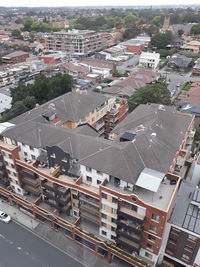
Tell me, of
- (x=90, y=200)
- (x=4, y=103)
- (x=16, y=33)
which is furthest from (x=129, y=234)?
(x=16, y=33)

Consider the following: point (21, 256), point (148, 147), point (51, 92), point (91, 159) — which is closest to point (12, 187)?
point (21, 256)

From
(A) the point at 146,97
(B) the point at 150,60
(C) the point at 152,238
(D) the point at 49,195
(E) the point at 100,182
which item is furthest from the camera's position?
(B) the point at 150,60

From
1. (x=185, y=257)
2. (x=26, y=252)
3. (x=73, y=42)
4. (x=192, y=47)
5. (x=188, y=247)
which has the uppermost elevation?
(x=192, y=47)

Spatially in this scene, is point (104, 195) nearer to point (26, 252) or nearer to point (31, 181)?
point (31, 181)

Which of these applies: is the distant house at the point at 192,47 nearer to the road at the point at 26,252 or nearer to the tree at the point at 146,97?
the tree at the point at 146,97

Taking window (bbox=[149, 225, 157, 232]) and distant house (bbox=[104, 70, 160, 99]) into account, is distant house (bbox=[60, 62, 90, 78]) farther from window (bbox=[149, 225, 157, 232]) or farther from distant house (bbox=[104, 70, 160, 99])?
window (bbox=[149, 225, 157, 232])

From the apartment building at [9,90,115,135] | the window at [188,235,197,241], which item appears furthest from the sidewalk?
the apartment building at [9,90,115,135]
